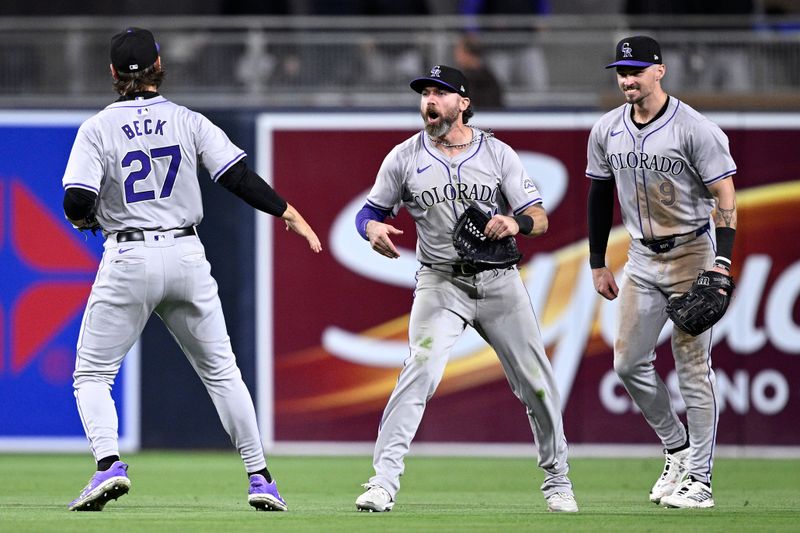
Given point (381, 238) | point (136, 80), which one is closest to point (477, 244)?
point (381, 238)

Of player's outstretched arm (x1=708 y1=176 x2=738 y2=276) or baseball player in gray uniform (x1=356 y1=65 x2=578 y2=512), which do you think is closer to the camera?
baseball player in gray uniform (x1=356 y1=65 x2=578 y2=512)

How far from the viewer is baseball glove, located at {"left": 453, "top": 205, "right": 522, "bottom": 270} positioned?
7004 mm

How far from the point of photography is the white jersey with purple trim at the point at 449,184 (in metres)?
7.15

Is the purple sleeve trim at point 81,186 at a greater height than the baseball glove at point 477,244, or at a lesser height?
greater

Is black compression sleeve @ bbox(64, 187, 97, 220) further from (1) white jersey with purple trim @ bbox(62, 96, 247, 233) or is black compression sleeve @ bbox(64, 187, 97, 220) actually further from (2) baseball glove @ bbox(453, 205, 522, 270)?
(2) baseball glove @ bbox(453, 205, 522, 270)

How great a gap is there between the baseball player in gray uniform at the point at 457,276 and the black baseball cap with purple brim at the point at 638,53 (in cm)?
77

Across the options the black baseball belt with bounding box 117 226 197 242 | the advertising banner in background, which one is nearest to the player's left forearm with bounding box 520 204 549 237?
the black baseball belt with bounding box 117 226 197 242

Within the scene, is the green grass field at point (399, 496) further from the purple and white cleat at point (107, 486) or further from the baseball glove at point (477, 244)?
the baseball glove at point (477, 244)

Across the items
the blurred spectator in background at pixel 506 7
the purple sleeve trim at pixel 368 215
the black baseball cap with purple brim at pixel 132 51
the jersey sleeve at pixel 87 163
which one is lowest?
the purple sleeve trim at pixel 368 215

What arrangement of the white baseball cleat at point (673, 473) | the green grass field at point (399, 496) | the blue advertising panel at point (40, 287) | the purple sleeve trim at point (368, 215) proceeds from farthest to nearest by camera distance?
the blue advertising panel at point (40, 287) → the white baseball cleat at point (673, 473) → the purple sleeve trim at point (368, 215) → the green grass field at point (399, 496)

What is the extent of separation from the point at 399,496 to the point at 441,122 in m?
2.43

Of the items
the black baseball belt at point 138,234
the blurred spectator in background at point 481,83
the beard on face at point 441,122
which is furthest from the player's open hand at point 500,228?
the blurred spectator in background at point 481,83

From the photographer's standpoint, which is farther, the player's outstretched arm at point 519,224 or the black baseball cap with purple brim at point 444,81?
the black baseball cap with purple brim at point 444,81

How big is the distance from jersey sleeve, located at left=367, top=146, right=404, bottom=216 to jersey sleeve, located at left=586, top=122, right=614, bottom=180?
111 cm
